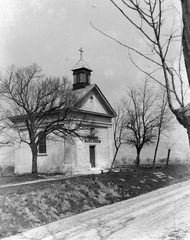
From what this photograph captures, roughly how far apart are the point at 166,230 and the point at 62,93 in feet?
47.7

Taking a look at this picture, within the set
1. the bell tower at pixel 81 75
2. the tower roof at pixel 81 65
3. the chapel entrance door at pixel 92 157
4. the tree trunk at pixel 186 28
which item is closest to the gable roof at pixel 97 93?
the bell tower at pixel 81 75

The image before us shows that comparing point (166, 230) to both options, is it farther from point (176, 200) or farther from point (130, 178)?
point (130, 178)

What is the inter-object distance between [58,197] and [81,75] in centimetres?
1908

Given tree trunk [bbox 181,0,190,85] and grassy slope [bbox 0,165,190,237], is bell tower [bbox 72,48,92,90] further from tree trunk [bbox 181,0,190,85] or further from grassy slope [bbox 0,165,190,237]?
tree trunk [bbox 181,0,190,85]

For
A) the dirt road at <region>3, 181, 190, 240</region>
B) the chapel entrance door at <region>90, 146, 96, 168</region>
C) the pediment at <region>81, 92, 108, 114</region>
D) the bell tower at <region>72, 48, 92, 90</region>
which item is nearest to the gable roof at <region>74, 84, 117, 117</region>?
the pediment at <region>81, 92, 108, 114</region>

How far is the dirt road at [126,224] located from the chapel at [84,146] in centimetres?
1075

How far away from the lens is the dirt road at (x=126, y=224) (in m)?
8.16

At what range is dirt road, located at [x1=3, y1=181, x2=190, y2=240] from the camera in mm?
8164

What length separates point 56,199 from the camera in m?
12.7

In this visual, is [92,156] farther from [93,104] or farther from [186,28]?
[186,28]

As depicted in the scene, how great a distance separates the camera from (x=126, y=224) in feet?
31.2

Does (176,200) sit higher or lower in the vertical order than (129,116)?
lower

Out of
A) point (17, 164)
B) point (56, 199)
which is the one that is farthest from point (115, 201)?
point (17, 164)

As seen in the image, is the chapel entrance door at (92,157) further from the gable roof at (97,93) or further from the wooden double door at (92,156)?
the gable roof at (97,93)
